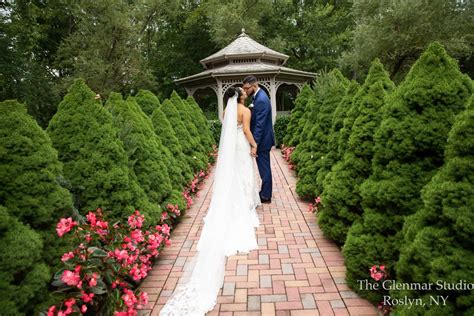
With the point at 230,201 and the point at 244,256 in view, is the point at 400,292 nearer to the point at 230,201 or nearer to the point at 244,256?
the point at 244,256

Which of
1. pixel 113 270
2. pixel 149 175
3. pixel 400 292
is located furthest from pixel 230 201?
pixel 400 292

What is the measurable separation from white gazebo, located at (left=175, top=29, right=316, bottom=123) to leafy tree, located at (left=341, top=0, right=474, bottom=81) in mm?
6084

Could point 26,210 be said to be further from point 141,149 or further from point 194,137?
point 194,137

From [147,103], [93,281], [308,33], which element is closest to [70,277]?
[93,281]

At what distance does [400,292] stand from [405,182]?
92 cm

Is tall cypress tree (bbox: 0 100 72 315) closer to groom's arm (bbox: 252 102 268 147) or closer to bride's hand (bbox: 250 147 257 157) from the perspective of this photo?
bride's hand (bbox: 250 147 257 157)

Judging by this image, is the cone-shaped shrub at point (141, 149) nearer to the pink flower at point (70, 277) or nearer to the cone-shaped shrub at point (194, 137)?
the pink flower at point (70, 277)

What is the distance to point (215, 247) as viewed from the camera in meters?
3.93

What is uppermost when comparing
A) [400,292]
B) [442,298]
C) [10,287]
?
[10,287]

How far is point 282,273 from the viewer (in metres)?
3.84

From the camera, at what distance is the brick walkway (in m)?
3.16

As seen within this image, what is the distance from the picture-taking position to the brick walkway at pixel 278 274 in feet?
10.4

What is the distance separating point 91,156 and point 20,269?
5.67 feet

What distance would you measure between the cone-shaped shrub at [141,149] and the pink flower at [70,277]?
204cm
